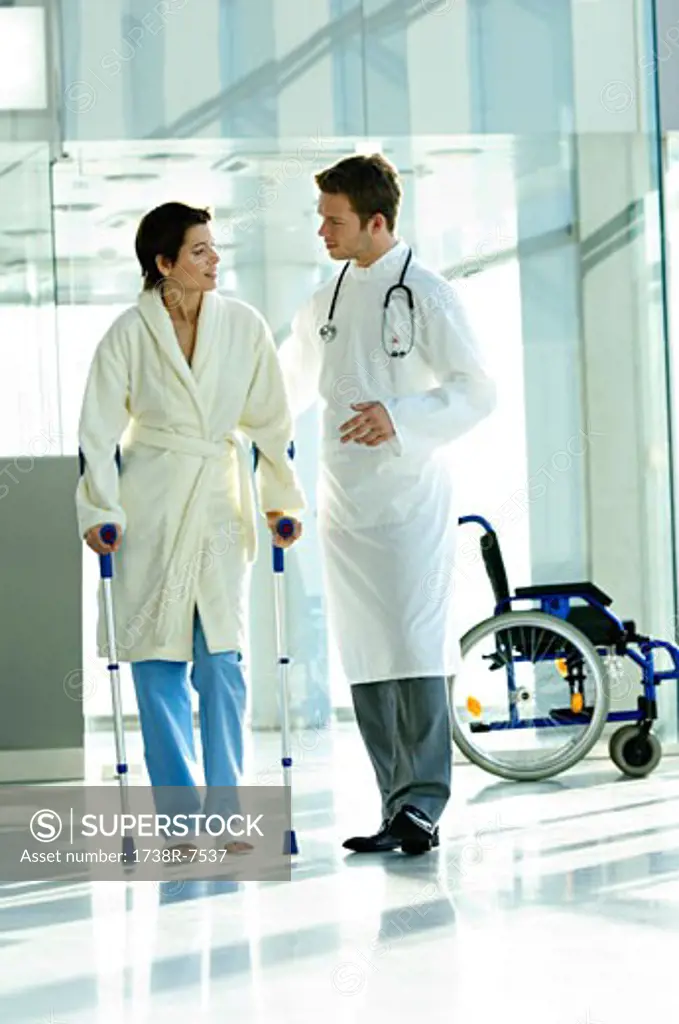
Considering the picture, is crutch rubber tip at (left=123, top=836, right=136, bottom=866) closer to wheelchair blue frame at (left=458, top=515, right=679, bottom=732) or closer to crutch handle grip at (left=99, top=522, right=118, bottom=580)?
crutch handle grip at (left=99, top=522, right=118, bottom=580)

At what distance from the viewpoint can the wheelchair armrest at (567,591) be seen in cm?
550

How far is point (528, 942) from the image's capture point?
315 cm

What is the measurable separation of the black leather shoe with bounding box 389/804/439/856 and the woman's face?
123cm

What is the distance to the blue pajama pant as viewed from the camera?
4.18 m

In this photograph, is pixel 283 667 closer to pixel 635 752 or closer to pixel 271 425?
pixel 271 425

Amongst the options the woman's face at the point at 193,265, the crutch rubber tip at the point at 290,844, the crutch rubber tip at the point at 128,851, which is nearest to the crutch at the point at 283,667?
the crutch rubber tip at the point at 290,844

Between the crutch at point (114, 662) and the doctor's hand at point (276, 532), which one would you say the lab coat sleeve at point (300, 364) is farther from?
the crutch at point (114, 662)

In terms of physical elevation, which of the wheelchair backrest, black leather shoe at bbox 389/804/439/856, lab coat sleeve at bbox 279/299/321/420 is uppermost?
lab coat sleeve at bbox 279/299/321/420

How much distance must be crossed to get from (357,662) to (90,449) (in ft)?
2.48

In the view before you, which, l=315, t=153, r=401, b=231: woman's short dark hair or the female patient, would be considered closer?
the female patient

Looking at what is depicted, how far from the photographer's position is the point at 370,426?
408cm

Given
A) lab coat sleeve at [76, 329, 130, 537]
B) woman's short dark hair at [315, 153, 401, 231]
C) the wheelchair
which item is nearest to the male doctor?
woman's short dark hair at [315, 153, 401, 231]

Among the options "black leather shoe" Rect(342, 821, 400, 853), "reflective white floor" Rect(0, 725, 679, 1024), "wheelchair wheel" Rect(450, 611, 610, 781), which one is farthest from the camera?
"wheelchair wheel" Rect(450, 611, 610, 781)

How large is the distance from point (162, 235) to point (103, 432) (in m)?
0.47
